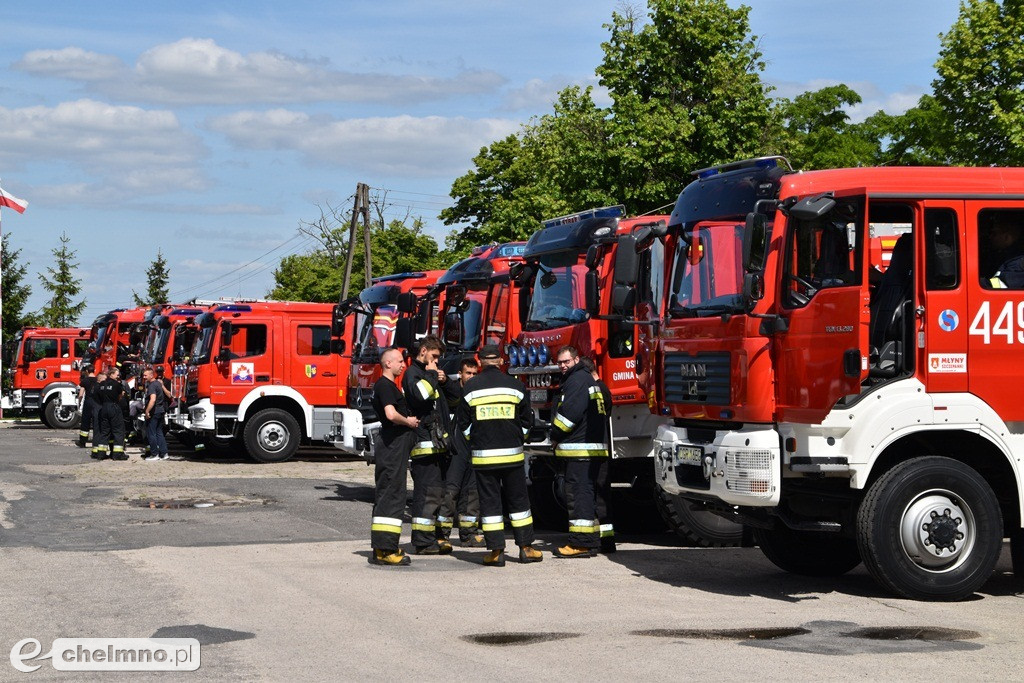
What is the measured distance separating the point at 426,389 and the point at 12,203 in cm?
3494

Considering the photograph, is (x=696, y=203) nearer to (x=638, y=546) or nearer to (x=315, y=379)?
(x=638, y=546)

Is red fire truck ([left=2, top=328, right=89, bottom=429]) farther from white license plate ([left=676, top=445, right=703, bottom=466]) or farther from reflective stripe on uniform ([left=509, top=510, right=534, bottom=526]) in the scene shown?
white license plate ([left=676, top=445, right=703, bottom=466])

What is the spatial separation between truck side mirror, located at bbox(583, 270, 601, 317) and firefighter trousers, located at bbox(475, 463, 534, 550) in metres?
1.94

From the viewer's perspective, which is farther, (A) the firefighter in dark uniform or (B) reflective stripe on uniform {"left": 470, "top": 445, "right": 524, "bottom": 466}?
(A) the firefighter in dark uniform

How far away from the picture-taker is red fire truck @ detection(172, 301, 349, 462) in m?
23.5

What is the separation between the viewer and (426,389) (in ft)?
36.7

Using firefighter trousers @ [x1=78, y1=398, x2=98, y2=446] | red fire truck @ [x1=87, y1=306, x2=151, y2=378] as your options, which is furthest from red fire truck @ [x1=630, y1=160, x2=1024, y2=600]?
red fire truck @ [x1=87, y1=306, x2=151, y2=378]

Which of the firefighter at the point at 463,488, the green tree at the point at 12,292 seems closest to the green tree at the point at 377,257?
the green tree at the point at 12,292

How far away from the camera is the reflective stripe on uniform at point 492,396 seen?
11.0m

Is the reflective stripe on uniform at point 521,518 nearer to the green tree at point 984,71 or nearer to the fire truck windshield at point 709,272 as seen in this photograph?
the fire truck windshield at point 709,272

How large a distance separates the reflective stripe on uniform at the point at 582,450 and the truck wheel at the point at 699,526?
2.08 ft

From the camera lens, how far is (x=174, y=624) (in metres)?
8.18

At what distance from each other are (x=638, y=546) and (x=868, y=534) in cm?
384

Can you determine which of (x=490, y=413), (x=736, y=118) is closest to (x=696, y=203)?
(x=490, y=413)
